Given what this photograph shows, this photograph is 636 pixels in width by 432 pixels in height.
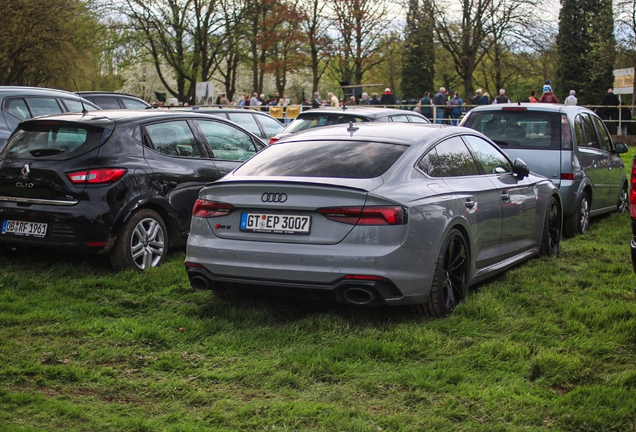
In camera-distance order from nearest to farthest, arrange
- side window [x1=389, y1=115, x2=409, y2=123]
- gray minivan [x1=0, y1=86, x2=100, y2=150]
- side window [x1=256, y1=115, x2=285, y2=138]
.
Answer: gray minivan [x1=0, y1=86, x2=100, y2=150] < side window [x1=256, y1=115, x2=285, y2=138] < side window [x1=389, y1=115, x2=409, y2=123]

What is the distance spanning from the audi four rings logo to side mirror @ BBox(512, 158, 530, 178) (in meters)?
2.94

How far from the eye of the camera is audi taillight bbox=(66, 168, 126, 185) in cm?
745

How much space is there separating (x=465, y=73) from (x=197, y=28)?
16333 mm

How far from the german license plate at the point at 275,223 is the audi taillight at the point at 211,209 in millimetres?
145

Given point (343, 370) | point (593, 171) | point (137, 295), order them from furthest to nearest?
point (593, 171), point (137, 295), point (343, 370)

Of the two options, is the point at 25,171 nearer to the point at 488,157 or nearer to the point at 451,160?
the point at 451,160

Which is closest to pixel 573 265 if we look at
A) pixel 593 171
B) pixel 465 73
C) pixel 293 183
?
pixel 593 171

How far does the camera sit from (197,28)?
49.7m

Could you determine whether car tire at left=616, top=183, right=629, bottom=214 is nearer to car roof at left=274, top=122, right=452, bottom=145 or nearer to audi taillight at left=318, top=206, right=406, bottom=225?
car roof at left=274, top=122, right=452, bottom=145

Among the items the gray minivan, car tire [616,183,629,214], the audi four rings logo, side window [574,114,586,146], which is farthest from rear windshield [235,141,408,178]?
car tire [616,183,629,214]

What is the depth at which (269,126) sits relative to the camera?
14.1 meters

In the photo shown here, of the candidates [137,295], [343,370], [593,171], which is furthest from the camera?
[593,171]

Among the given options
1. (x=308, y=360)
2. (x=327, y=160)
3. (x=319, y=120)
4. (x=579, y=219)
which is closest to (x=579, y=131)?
(x=579, y=219)

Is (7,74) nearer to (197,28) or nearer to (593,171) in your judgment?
(197,28)
